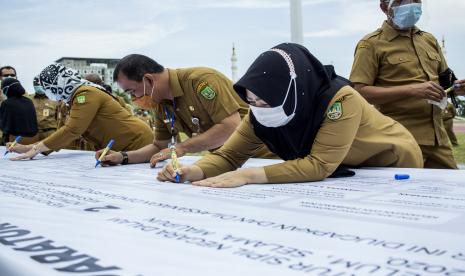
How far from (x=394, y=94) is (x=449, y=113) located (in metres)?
0.75

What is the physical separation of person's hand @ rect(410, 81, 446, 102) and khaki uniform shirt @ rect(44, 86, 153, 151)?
166 cm

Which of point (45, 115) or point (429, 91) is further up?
point (429, 91)

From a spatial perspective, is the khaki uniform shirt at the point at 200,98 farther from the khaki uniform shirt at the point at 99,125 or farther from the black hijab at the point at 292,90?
the black hijab at the point at 292,90

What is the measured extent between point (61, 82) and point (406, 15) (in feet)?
6.55

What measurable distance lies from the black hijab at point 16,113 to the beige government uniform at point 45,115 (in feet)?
1.49

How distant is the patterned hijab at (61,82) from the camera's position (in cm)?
297

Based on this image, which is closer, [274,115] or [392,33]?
[274,115]

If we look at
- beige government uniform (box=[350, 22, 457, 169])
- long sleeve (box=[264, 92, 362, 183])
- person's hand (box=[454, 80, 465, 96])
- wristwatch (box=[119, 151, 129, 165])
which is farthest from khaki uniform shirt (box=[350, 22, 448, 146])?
wristwatch (box=[119, 151, 129, 165])

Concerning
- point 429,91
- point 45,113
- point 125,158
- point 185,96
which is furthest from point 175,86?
point 45,113

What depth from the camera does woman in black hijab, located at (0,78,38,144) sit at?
4.23m

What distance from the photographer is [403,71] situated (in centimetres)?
226

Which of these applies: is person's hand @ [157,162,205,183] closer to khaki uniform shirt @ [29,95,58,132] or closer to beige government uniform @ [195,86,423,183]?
beige government uniform @ [195,86,423,183]

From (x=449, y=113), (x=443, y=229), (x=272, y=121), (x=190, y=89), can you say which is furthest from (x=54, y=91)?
(x=443, y=229)

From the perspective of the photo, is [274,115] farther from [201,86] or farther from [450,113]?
[450,113]
